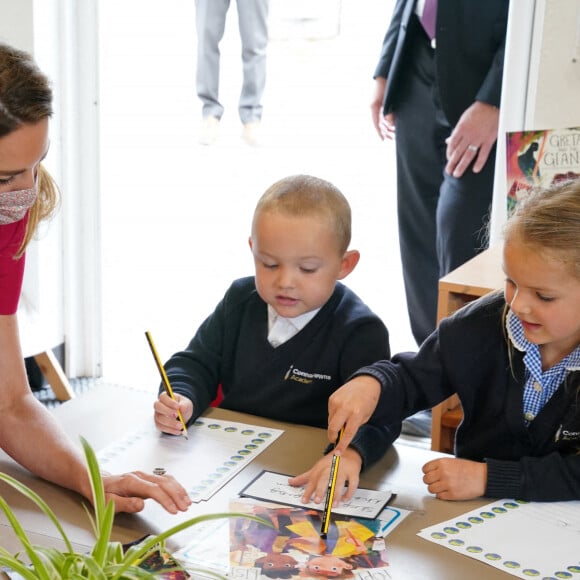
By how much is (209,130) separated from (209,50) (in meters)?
0.31

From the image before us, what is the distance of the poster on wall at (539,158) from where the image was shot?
2252mm

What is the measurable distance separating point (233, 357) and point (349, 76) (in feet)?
6.14

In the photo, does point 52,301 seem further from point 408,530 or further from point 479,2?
point 408,530

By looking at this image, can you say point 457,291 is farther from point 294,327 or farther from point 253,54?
point 253,54

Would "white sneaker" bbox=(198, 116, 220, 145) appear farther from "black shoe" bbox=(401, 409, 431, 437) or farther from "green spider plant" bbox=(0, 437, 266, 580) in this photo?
"green spider plant" bbox=(0, 437, 266, 580)

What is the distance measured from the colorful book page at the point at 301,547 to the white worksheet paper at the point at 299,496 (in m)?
0.02

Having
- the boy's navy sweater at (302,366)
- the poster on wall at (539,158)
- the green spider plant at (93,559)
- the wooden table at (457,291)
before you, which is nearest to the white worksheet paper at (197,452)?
the boy's navy sweater at (302,366)

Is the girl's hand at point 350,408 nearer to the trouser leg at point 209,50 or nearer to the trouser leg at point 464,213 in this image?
the trouser leg at point 464,213

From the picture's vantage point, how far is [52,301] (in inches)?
123

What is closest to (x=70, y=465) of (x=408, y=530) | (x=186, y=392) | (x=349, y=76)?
(x=186, y=392)

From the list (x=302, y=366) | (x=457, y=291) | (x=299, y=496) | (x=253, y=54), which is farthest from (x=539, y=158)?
(x=299, y=496)

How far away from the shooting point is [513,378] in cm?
137

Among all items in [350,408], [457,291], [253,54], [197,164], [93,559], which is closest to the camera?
[93,559]

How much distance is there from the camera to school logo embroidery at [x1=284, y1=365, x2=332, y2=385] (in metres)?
1.57
